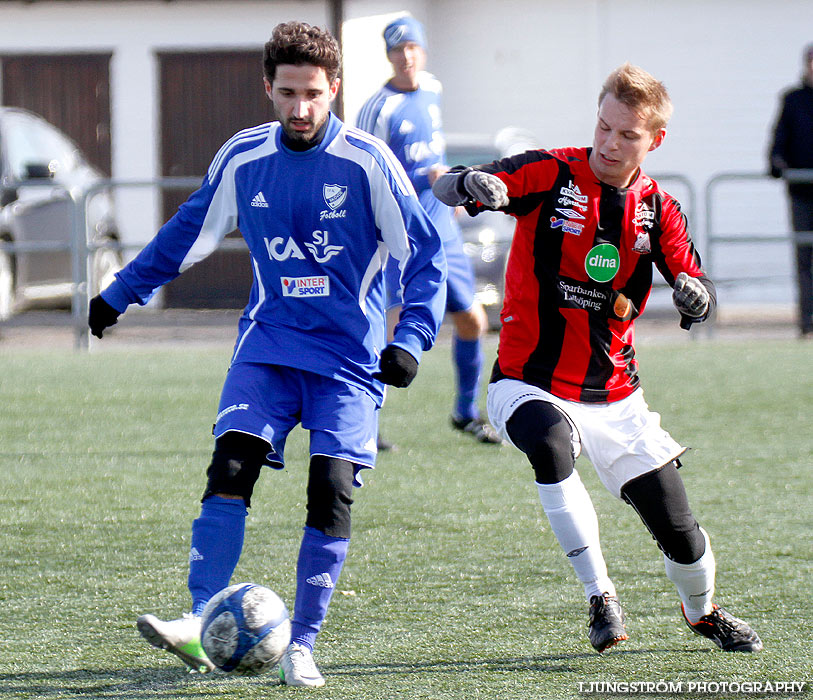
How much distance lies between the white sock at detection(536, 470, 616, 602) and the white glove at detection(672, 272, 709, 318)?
0.54 meters

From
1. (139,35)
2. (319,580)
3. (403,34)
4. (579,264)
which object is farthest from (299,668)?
(139,35)

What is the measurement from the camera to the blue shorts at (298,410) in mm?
3799

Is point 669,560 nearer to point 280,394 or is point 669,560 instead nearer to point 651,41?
point 280,394

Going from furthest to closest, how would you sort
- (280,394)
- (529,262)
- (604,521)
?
(604,521) < (529,262) < (280,394)

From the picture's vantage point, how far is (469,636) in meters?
4.10

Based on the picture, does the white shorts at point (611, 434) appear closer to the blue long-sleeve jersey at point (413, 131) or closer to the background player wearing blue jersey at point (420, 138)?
the background player wearing blue jersey at point (420, 138)

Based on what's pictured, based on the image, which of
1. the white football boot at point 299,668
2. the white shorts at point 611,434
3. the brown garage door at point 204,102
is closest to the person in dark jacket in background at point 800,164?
the brown garage door at point 204,102

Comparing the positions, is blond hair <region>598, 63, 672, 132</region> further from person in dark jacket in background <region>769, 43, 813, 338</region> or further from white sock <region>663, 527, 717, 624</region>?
person in dark jacket in background <region>769, 43, 813, 338</region>

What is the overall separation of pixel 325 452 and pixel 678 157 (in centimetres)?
1549

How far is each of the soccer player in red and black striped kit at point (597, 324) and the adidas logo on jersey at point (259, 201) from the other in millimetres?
488

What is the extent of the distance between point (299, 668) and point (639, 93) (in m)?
1.80

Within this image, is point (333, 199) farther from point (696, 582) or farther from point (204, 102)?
point (204, 102)

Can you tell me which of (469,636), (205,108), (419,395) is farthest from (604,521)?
(205,108)

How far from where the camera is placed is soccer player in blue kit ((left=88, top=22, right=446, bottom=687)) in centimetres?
376
